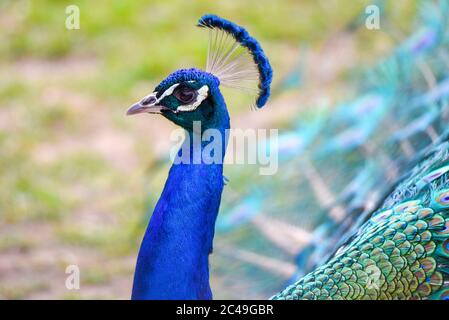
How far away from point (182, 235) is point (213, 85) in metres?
0.35

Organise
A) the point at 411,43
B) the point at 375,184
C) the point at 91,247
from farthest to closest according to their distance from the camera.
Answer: the point at 91,247 → the point at 411,43 → the point at 375,184

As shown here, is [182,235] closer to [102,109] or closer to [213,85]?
[213,85]

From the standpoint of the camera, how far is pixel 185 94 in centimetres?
217

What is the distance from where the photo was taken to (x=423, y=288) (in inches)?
85.0

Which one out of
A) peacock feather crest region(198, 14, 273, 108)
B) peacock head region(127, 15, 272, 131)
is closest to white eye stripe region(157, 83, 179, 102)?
peacock head region(127, 15, 272, 131)

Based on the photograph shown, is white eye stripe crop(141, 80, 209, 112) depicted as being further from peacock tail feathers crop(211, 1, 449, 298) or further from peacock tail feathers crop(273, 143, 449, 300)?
peacock tail feathers crop(211, 1, 449, 298)

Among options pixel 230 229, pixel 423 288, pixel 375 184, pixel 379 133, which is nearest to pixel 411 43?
pixel 379 133

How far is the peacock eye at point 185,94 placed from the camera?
7.11 ft

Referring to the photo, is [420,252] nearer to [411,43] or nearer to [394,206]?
[394,206]

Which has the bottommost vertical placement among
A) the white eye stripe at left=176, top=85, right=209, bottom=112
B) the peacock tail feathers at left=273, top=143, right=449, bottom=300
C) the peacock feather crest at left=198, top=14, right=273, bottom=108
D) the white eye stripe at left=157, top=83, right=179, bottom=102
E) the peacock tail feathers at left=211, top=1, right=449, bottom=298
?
the peacock tail feathers at left=273, top=143, right=449, bottom=300

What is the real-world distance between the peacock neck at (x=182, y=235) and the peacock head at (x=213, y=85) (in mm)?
80

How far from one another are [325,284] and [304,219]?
94cm

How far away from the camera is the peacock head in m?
2.16

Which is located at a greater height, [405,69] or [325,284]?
[405,69]
